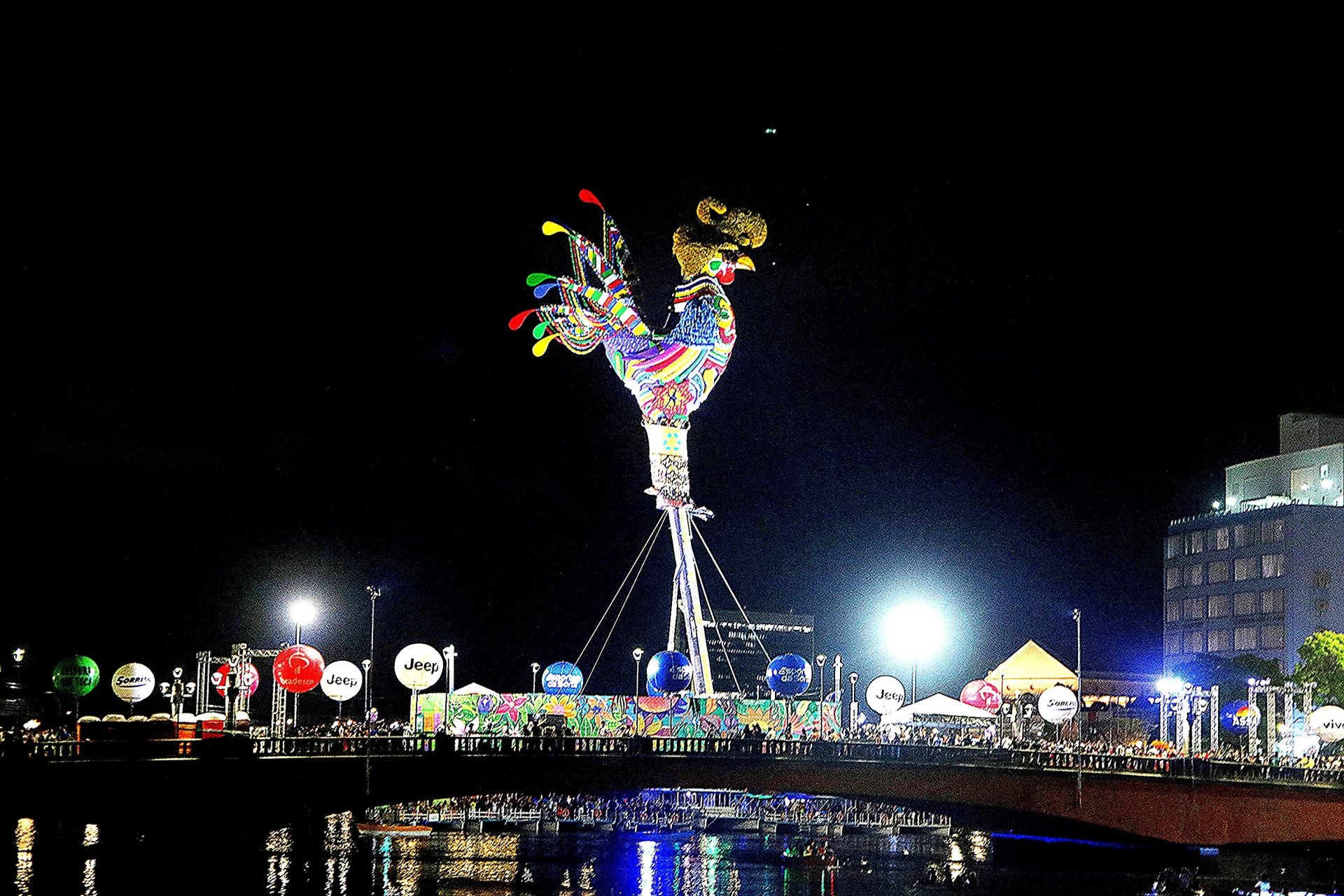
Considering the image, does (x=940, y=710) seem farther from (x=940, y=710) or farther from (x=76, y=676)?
(x=76, y=676)

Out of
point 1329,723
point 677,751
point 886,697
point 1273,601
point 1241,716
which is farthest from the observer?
point 1273,601

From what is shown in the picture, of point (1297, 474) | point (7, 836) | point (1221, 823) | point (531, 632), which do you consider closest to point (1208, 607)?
point (1297, 474)

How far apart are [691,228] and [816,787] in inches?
934

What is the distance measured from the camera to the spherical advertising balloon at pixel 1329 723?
59.1m

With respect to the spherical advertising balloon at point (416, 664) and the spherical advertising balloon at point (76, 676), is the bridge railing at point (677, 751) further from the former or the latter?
the spherical advertising balloon at point (76, 676)

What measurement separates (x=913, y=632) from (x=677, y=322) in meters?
29.2

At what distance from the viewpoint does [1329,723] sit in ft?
194

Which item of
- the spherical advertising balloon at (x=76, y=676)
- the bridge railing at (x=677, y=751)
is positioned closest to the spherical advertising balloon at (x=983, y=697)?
the bridge railing at (x=677, y=751)

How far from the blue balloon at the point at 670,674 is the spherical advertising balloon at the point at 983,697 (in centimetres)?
1700

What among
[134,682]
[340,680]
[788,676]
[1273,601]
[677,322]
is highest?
[677,322]

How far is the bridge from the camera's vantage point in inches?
1994

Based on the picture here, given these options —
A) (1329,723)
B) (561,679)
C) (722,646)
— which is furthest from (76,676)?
(1329,723)

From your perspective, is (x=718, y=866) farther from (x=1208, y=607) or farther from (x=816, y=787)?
(x=1208, y=607)

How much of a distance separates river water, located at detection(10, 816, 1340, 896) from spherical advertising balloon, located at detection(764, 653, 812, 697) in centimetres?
603
